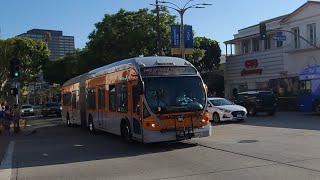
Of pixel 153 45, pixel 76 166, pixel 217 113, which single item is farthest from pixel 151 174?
pixel 153 45

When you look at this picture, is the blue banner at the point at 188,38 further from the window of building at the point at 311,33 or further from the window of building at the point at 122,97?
the window of building at the point at 122,97

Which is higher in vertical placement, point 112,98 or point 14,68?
point 14,68

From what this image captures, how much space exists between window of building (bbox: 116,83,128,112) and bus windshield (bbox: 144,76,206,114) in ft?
5.93

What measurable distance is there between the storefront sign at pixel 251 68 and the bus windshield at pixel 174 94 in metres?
38.6

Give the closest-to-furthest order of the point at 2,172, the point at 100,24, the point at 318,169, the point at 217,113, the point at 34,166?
the point at 318,169 → the point at 2,172 → the point at 34,166 → the point at 217,113 → the point at 100,24

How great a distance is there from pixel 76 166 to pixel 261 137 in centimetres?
744

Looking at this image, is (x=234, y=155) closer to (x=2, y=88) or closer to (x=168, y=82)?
(x=168, y=82)

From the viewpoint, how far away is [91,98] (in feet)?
76.5

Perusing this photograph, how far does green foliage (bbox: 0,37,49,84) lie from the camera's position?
51781mm

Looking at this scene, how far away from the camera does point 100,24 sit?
48.1 meters

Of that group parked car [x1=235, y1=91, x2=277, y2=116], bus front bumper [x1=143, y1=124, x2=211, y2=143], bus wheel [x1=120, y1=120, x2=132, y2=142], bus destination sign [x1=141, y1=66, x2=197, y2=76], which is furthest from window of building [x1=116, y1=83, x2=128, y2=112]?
parked car [x1=235, y1=91, x2=277, y2=116]

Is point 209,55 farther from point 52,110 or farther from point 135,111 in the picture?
point 135,111

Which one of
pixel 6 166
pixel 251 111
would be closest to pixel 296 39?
pixel 251 111

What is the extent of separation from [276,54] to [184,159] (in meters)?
40.0
